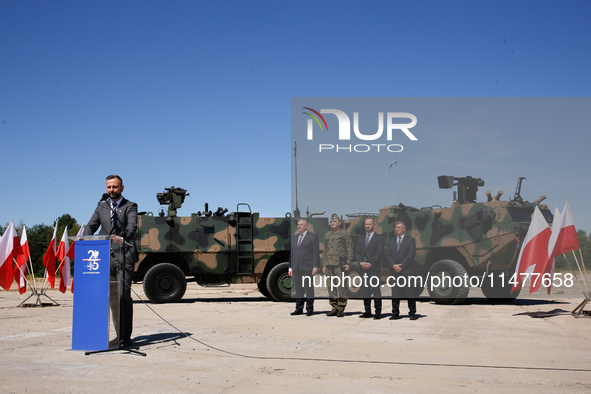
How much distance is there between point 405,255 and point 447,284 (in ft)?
9.21

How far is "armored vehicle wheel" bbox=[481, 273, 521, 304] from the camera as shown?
12.1 m

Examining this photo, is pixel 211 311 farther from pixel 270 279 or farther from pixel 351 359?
pixel 351 359

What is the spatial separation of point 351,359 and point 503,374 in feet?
4.72

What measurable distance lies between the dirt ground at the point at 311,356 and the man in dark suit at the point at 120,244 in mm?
415

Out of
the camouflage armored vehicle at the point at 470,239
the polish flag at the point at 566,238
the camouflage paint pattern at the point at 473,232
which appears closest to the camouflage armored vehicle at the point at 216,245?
the camouflage armored vehicle at the point at 470,239

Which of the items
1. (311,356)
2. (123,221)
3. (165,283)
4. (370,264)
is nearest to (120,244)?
(123,221)

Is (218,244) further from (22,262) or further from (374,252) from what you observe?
(374,252)

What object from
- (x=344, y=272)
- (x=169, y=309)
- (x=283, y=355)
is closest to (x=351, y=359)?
(x=283, y=355)

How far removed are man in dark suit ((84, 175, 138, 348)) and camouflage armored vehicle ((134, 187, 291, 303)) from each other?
7.04 m

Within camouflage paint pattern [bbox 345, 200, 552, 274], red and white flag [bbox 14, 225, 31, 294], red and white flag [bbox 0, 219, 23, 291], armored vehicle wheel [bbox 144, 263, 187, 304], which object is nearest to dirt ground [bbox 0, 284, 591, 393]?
camouflage paint pattern [bbox 345, 200, 552, 274]

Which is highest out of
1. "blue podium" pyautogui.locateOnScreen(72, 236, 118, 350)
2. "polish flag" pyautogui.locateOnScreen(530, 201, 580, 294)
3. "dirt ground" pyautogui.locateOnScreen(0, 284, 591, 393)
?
"polish flag" pyautogui.locateOnScreen(530, 201, 580, 294)

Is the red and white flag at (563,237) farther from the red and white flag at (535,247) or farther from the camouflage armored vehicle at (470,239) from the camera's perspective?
the camouflage armored vehicle at (470,239)

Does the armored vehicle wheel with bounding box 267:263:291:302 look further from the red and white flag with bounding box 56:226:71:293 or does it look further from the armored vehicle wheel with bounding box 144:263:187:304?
the red and white flag with bounding box 56:226:71:293

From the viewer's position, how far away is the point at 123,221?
6.38 meters
